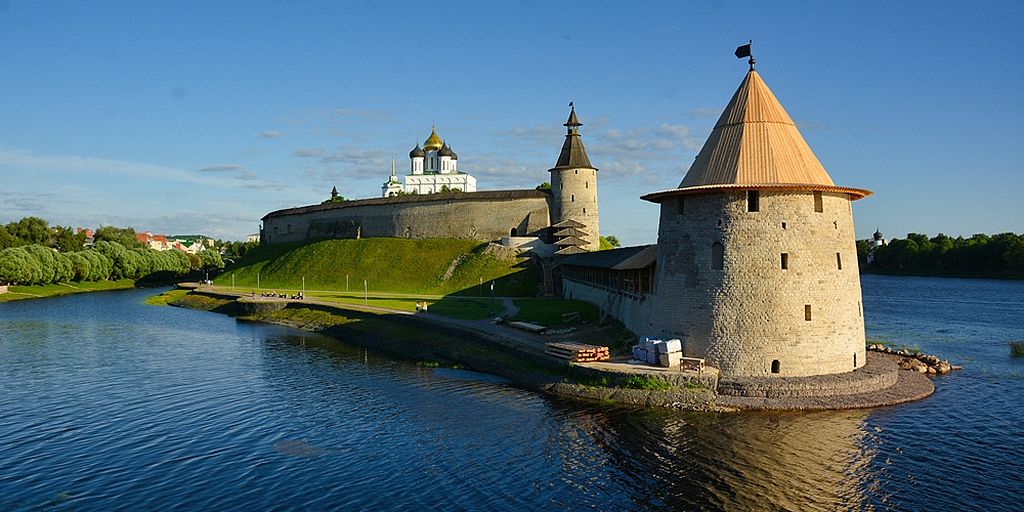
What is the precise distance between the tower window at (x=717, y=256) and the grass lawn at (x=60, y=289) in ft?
255

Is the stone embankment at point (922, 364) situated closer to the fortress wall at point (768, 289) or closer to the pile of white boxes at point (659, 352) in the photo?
the fortress wall at point (768, 289)

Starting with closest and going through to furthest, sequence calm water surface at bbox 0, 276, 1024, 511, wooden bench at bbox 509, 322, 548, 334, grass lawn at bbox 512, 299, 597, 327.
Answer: calm water surface at bbox 0, 276, 1024, 511, wooden bench at bbox 509, 322, 548, 334, grass lawn at bbox 512, 299, 597, 327

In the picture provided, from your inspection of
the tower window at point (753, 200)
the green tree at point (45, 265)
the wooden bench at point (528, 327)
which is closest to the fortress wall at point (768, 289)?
the tower window at point (753, 200)

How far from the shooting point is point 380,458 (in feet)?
65.5

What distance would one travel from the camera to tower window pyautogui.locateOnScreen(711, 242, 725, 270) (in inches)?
1045

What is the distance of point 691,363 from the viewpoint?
86.6 feet

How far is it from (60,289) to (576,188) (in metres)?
65.2

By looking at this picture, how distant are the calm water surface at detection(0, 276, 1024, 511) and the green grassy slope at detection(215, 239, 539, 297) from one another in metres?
31.5

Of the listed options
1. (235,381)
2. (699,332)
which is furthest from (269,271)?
(699,332)

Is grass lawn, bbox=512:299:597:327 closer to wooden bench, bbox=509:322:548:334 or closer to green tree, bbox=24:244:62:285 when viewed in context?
wooden bench, bbox=509:322:548:334

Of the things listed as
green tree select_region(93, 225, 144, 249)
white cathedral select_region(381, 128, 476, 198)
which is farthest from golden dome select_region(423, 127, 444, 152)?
green tree select_region(93, 225, 144, 249)

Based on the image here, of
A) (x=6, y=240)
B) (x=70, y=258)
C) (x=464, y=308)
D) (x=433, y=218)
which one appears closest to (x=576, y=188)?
(x=433, y=218)

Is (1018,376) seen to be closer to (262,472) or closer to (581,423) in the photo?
(581,423)

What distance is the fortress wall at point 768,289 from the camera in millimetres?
25906
